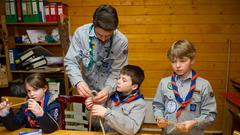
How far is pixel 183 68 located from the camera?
1508mm

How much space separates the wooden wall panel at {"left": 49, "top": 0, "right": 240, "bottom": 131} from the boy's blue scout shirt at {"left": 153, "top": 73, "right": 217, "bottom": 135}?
1.72m

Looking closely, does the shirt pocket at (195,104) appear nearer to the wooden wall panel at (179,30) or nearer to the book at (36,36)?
the wooden wall panel at (179,30)

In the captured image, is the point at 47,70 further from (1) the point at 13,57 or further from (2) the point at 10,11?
(2) the point at 10,11

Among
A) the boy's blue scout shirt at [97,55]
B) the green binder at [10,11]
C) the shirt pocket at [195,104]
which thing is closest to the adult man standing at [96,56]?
the boy's blue scout shirt at [97,55]

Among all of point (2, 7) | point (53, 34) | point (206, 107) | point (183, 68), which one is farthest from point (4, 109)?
point (2, 7)

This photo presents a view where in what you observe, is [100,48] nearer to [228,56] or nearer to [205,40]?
[205,40]

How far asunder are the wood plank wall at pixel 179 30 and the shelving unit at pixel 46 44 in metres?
0.30

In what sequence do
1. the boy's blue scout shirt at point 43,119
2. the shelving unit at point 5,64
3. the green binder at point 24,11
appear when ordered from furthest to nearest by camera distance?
the green binder at point 24,11 → the shelving unit at point 5,64 → the boy's blue scout shirt at point 43,119

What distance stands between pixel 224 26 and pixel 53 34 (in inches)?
94.0

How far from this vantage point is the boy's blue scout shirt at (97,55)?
5.52ft

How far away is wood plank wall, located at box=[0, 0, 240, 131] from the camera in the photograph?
10.2 feet

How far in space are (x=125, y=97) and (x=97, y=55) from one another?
39 cm

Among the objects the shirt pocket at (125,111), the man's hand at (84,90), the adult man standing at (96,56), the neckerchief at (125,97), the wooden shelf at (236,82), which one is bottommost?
the wooden shelf at (236,82)

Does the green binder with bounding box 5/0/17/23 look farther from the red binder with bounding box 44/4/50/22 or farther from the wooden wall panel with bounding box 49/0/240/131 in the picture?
the wooden wall panel with bounding box 49/0/240/131
